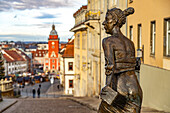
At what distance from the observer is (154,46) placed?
12992 millimetres

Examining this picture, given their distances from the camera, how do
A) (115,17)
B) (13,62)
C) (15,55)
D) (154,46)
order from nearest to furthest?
(115,17) → (154,46) → (13,62) → (15,55)

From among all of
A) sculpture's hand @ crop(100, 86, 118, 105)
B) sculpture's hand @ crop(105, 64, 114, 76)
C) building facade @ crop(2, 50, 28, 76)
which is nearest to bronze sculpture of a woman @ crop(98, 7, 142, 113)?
sculpture's hand @ crop(105, 64, 114, 76)

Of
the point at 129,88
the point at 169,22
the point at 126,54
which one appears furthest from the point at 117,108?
the point at 169,22

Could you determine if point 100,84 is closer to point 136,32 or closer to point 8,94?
point 136,32

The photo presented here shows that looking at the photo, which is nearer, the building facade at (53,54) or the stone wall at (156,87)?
the stone wall at (156,87)

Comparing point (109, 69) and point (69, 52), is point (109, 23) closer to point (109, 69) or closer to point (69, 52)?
point (109, 69)

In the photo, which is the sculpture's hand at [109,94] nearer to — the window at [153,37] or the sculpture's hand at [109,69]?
the sculpture's hand at [109,69]

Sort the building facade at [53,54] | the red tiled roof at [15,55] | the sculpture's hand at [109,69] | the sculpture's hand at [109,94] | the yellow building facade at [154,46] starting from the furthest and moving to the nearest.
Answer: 1. the building facade at [53,54]
2. the red tiled roof at [15,55]
3. the yellow building facade at [154,46]
4. the sculpture's hand at [109,69]
5. the sculpture's hand at [109,94]

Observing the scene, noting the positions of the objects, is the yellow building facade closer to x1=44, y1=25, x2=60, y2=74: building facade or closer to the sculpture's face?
the sculpture's face

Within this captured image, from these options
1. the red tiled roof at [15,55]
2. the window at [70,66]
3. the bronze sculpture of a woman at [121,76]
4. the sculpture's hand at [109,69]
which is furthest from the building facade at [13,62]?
the sculpture's hand at [109,69]

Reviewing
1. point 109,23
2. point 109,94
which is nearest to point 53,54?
point 109,23

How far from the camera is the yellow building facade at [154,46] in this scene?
11453 mm

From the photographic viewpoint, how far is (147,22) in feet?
44.5

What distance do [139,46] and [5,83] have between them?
73.3 feet
